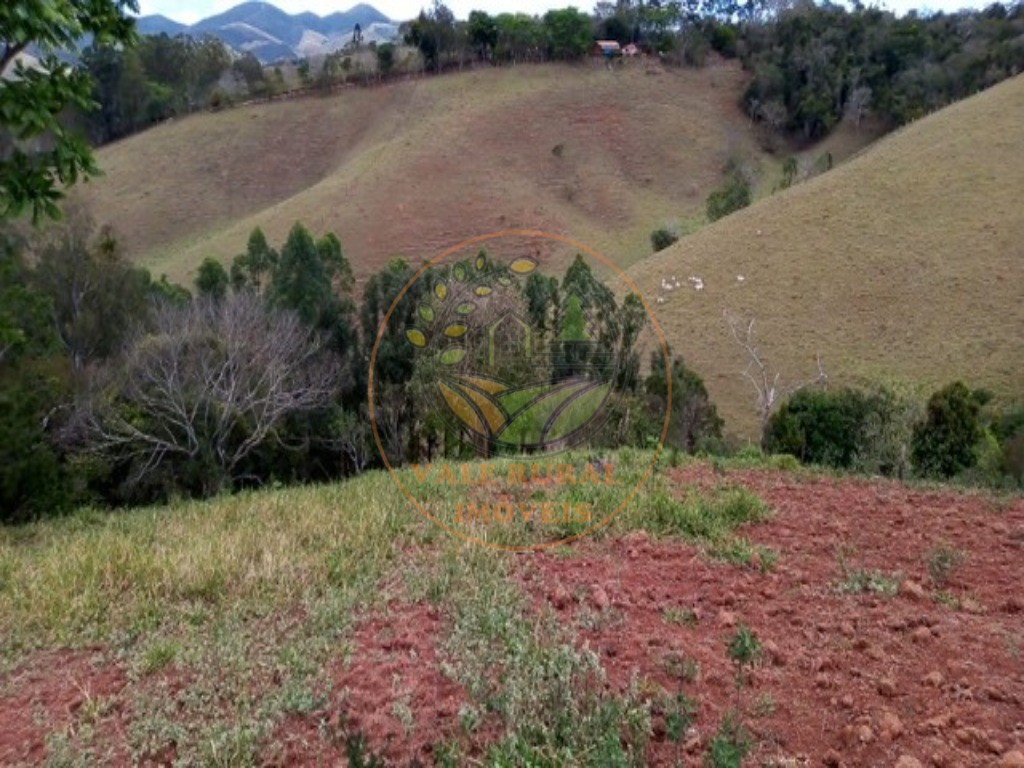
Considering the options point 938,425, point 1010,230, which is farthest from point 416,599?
point 1010,230

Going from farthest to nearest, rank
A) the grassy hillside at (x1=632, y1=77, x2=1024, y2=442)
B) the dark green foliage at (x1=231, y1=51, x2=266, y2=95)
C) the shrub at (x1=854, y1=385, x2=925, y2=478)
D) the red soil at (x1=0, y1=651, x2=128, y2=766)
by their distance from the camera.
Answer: the dark green foliage at (x1=231, y1=51, x2=266, y2=95), the grassy hillside at (x1=632, y1=77, x2=1024, y2=442), the shrub at (x1=854, y1=385, x2=925, y2=478), the red soil at (x1=0, y1=651, x2=128, y2=766)

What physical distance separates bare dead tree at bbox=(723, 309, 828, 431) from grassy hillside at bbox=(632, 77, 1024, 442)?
25cm

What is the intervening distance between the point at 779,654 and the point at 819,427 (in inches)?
514

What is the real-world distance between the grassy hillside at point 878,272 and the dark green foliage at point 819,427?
3.60m

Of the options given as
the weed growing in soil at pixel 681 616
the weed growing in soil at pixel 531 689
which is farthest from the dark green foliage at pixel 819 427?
the weed growing in soil at pixel 531 689

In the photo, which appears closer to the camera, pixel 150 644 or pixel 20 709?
pixel 20 709

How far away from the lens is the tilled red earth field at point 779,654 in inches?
97.5

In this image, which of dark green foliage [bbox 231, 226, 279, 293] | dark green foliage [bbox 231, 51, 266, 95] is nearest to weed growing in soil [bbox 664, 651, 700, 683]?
dark green foliage [bbox 231, 226, 279, 293]

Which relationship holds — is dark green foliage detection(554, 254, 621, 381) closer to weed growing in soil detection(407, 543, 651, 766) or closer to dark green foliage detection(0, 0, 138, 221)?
weed growing in soil detection(407, 543, 651, 766)

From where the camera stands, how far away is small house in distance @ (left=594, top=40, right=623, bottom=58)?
5534 centimetres

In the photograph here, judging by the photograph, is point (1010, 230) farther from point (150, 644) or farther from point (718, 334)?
point (150, 644)

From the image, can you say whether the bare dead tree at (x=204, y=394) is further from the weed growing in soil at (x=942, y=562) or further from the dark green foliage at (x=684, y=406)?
the weed growing in soil at (x=942, y=562)

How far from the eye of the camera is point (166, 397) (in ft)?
37.8

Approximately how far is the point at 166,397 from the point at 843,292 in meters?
21.7
